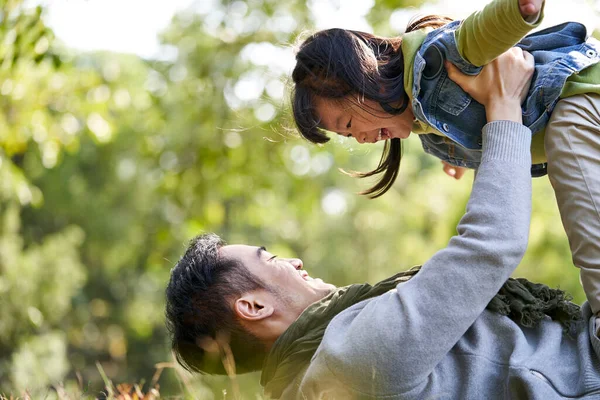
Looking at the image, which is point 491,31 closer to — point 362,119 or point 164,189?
point 362,119

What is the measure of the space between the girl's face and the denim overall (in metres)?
0.15

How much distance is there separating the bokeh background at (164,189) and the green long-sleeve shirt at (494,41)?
2.21 feet

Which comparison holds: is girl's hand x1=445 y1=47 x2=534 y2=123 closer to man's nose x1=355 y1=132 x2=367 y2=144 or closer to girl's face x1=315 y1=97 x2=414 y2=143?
girl's face x1=315 y1=97 x2=414 y2=143

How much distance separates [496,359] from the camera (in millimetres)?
2061

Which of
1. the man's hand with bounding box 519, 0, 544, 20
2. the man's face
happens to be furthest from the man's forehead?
the man's hand with bounding box 519, 0, 544, 20

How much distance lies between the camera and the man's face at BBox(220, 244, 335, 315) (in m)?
2.44

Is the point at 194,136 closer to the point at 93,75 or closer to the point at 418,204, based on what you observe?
the point at 93,75

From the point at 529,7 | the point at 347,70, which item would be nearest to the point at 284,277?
the point at 347,70

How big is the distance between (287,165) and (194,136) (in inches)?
42.7

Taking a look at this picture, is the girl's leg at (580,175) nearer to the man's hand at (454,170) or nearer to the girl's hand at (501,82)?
the girl's hand at (501,82)

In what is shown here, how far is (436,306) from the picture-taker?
6.24ft

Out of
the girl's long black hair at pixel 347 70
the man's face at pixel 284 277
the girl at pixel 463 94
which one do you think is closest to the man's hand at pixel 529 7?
the girl at pixel 463 94

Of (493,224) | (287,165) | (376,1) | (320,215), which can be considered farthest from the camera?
(320,215)

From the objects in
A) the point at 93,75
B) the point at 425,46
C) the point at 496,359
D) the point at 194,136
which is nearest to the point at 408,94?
the point at 425,46
